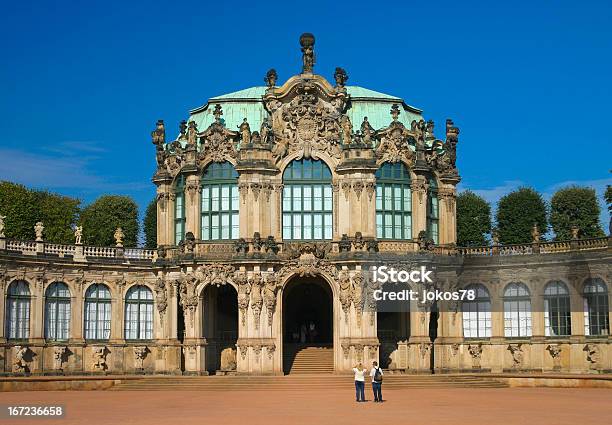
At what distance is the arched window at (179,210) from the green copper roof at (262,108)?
4.32m

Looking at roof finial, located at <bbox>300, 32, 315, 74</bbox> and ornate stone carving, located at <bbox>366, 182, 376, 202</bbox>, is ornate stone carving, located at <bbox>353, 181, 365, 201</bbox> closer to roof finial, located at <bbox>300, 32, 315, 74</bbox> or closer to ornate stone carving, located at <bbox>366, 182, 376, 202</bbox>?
ornate stone carving, located at <bbox>366, 182, 376, 202</bbox>

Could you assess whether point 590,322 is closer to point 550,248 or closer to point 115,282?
point 550,248

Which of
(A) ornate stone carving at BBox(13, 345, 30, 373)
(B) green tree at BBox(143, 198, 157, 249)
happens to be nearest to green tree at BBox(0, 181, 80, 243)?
(B) green tree at BBox(143, 198, 157, 249)

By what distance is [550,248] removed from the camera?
239 feet

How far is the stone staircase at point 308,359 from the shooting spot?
71.0m

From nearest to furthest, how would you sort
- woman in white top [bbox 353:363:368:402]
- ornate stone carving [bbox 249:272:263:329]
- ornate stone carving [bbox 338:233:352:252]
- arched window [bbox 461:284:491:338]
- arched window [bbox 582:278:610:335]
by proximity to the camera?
woman in white top [bbox 353:363:368:402] → arched window [bbox 582:278:610:335] → ornate stone carving [bbox 249:272:263:329] → ornate stone carving [bbox 338:233:352:252] → arched window [bbox 461:284:491:338]

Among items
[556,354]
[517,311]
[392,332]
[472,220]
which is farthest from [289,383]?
[472,220]

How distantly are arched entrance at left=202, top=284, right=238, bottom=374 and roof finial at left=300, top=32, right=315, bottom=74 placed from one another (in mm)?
15298

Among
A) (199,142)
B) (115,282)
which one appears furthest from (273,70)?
(115,282)

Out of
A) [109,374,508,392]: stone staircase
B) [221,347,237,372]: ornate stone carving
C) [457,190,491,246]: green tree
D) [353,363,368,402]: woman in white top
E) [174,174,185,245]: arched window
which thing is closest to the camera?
[353,363,368,402]: woman in white top

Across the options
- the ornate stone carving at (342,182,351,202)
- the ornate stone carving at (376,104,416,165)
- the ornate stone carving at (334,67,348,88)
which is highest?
the ornate stone carving at (334,67,348,88)

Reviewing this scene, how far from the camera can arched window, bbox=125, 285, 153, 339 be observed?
2948 inches

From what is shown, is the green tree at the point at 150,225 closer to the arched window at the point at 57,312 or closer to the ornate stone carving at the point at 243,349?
the arched window at the point at 57,312

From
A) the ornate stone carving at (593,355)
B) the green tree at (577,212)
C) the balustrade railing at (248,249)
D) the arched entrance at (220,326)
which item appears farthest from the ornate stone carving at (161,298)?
the green tree at (577,212)
